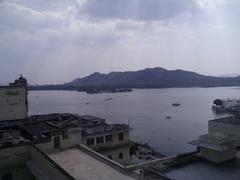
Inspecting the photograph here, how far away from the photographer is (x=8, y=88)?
25.1 meters

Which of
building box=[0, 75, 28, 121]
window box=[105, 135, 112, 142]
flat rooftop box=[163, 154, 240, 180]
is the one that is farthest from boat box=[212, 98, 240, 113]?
flat rooftop box=[163, 154, 240, 180]

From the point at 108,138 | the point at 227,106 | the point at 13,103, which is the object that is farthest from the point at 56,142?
the point at 227,106

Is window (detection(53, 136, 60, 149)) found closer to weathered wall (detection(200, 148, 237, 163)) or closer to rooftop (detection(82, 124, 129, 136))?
rooftop (detection(82, 124, 129, 136))

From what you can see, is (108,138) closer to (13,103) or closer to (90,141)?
(90,141)

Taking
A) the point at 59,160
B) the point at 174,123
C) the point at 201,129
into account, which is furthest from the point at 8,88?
the point at 174,123

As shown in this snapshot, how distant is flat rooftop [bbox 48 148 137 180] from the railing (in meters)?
0.68

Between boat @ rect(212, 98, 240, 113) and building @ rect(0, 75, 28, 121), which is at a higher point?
building @ rect(0, 75, 28, 121)

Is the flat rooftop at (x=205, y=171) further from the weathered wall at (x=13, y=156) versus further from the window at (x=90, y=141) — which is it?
the window at (x=90, y=141)

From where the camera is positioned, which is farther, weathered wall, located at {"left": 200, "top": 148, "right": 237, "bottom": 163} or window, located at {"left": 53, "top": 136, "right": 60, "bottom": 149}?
window, located at {"left": 53, "top": 136, "right": 60, "bottom": 149}

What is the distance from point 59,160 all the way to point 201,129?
45815 millimetres

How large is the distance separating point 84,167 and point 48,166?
5.41 feet

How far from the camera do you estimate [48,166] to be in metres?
12.4

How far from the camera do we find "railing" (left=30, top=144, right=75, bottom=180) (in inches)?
409

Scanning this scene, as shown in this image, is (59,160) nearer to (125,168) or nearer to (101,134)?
(125,168)
